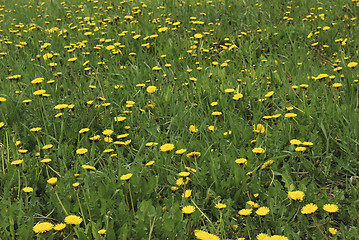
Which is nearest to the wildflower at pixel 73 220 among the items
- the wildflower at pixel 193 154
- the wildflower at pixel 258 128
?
the wildflower at pixel 193 154

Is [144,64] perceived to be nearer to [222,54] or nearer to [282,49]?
[222,54]

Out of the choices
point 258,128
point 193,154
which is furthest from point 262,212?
point 258,128

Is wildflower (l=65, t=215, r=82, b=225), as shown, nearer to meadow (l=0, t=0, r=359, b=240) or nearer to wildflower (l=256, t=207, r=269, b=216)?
meadow (l=0, t=0, r=359, b=240)

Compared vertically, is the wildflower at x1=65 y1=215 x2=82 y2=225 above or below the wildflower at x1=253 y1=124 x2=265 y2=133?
above

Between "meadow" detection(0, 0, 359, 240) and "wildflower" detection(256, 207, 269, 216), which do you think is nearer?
"wildflower" detection(256, 207, 269, 216)

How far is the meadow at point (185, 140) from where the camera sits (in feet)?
6.16

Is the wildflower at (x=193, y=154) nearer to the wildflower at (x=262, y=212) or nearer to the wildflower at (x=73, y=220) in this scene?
the wildflower at (x=262, y=212)

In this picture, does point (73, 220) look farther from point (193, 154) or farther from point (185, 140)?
point (185, 140)

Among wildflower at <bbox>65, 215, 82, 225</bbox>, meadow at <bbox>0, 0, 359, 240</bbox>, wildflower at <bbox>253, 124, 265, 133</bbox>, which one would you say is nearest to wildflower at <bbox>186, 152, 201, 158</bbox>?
meadow at <bbox>0, 0, 359, 240</bbox>

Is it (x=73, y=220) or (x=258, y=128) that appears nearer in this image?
(x=73, y=220)

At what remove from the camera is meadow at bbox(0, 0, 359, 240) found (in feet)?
6.16

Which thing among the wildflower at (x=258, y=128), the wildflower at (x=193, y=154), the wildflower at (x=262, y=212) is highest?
the wildflower at (x=193, y=154)

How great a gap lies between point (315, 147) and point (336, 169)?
181mm

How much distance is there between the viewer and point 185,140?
2568 millimetres
